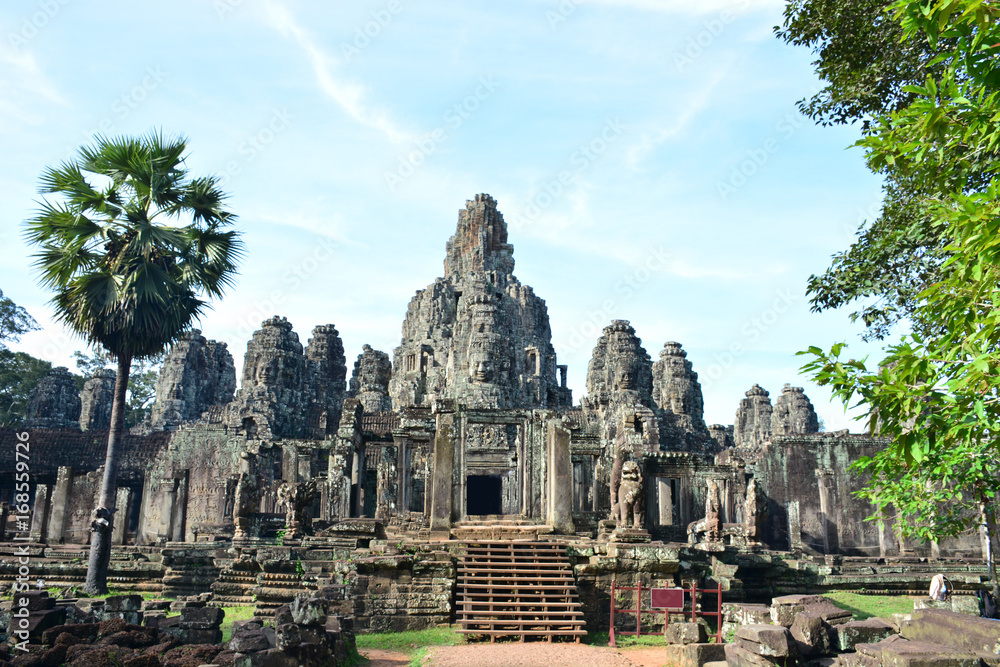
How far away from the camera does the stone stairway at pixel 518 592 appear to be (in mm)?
10773

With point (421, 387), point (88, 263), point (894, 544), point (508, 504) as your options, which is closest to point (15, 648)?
point (88, 263)

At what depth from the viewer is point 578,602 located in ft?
38.1

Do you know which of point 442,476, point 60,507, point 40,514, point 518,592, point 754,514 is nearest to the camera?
point 518,592

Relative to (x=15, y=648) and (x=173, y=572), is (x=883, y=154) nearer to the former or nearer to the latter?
(x=15, y=648)

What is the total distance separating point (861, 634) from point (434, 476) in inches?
309

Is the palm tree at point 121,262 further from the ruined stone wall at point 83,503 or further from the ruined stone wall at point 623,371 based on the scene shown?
the ruined stone wall at point 623,371

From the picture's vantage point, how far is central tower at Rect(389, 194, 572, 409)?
95.6ft

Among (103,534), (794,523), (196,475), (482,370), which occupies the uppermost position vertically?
(482,370)

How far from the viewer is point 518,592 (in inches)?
456

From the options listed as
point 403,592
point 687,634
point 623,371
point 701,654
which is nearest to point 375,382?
point 623,371

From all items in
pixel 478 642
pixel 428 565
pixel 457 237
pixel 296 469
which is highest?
pixel 457 237

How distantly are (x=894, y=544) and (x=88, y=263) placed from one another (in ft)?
74.7

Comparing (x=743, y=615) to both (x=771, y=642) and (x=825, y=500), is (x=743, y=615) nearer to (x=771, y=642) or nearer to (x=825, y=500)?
(x=771, y=642)

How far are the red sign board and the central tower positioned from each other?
16.4 metres
